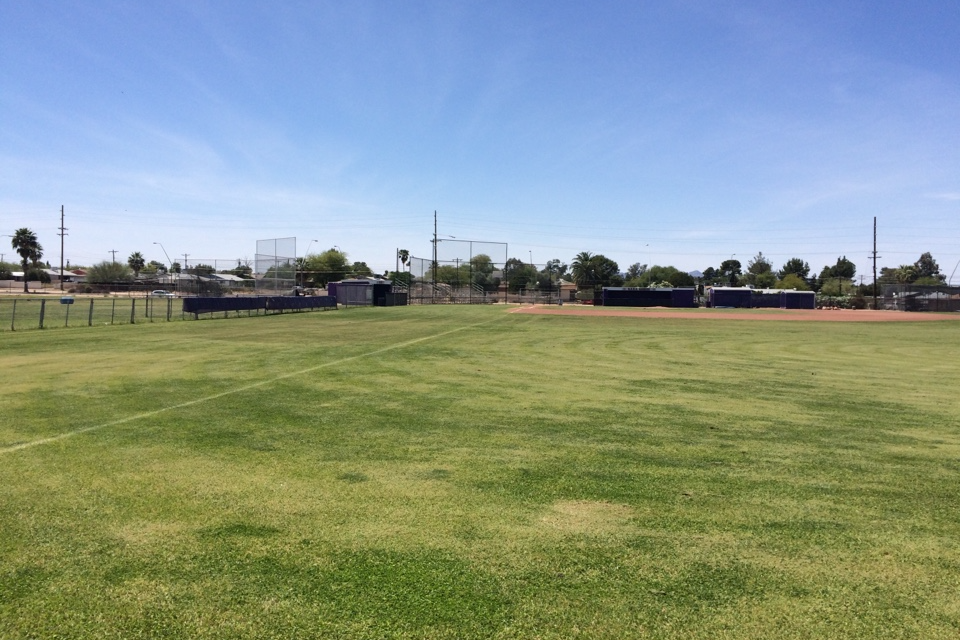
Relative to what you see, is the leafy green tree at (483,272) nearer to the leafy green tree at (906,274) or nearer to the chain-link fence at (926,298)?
the chain-link fence at (926,298)

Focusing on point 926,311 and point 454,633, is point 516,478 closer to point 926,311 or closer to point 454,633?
point 454,633

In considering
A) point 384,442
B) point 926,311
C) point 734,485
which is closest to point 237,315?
point 384,442

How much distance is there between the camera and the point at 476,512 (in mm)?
4094

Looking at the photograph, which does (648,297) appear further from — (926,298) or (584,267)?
(584,267)

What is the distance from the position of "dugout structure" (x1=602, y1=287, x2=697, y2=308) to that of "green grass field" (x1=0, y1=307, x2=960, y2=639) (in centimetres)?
5717

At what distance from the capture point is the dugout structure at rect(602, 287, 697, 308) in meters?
65.4

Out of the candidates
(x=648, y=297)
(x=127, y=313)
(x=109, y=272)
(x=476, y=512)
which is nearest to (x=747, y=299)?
(x=648, y=297)

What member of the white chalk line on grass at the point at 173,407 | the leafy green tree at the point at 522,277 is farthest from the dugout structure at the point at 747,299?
the white chalk line on grass at the point at 173,407

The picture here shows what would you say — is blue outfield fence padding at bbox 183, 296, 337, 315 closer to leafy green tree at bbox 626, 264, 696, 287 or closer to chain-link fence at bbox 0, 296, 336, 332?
chain-link fence at bbox 0, 296, 336, 332

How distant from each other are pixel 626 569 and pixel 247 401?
21.1ft

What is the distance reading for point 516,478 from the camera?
16.0 ft

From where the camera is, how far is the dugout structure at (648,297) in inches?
2576

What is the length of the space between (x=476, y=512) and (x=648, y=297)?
65.1m

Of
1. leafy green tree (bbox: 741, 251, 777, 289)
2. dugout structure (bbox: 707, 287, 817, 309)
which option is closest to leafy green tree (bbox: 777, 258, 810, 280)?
leafy green tree (bbox: 741, 251, 777, 289)
